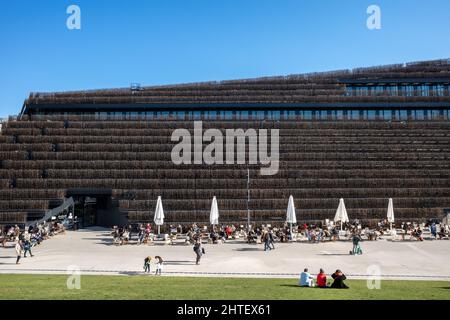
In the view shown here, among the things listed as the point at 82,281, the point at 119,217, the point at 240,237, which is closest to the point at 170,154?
the point at 119,217

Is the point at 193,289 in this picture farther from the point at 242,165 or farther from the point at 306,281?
the point at 242,165

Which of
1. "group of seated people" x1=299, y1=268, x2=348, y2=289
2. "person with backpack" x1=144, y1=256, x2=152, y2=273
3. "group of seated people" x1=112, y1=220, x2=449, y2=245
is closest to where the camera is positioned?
"group of seated people" x1=299, y1=268, x2=348, y2=289

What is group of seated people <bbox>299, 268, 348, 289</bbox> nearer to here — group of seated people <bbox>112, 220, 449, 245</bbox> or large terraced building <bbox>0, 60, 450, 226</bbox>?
group of seated people <bbox>112, 220, 449, 245</bbox>

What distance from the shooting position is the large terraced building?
138 ft

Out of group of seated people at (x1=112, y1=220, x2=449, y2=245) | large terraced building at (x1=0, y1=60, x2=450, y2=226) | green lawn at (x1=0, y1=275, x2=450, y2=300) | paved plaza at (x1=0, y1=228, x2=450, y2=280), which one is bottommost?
paved plaza at (x1=0, y1=228, x2=450, y2=280)

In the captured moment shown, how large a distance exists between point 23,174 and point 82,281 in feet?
102

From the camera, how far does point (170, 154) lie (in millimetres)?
49219

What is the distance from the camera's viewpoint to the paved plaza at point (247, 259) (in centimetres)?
2092

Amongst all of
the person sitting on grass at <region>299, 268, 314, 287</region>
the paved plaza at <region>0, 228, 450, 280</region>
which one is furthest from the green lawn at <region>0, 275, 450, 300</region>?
the paved plaza at <region>0, 228, 450, 280</region>

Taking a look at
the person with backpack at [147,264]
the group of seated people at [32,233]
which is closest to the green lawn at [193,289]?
the person with backpack at [147,264]

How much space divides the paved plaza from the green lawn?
195 centimetres

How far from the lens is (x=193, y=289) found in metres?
16.0

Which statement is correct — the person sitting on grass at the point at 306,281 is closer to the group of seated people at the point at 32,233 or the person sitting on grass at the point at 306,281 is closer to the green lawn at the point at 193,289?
the green lawn at the point at 193,289
